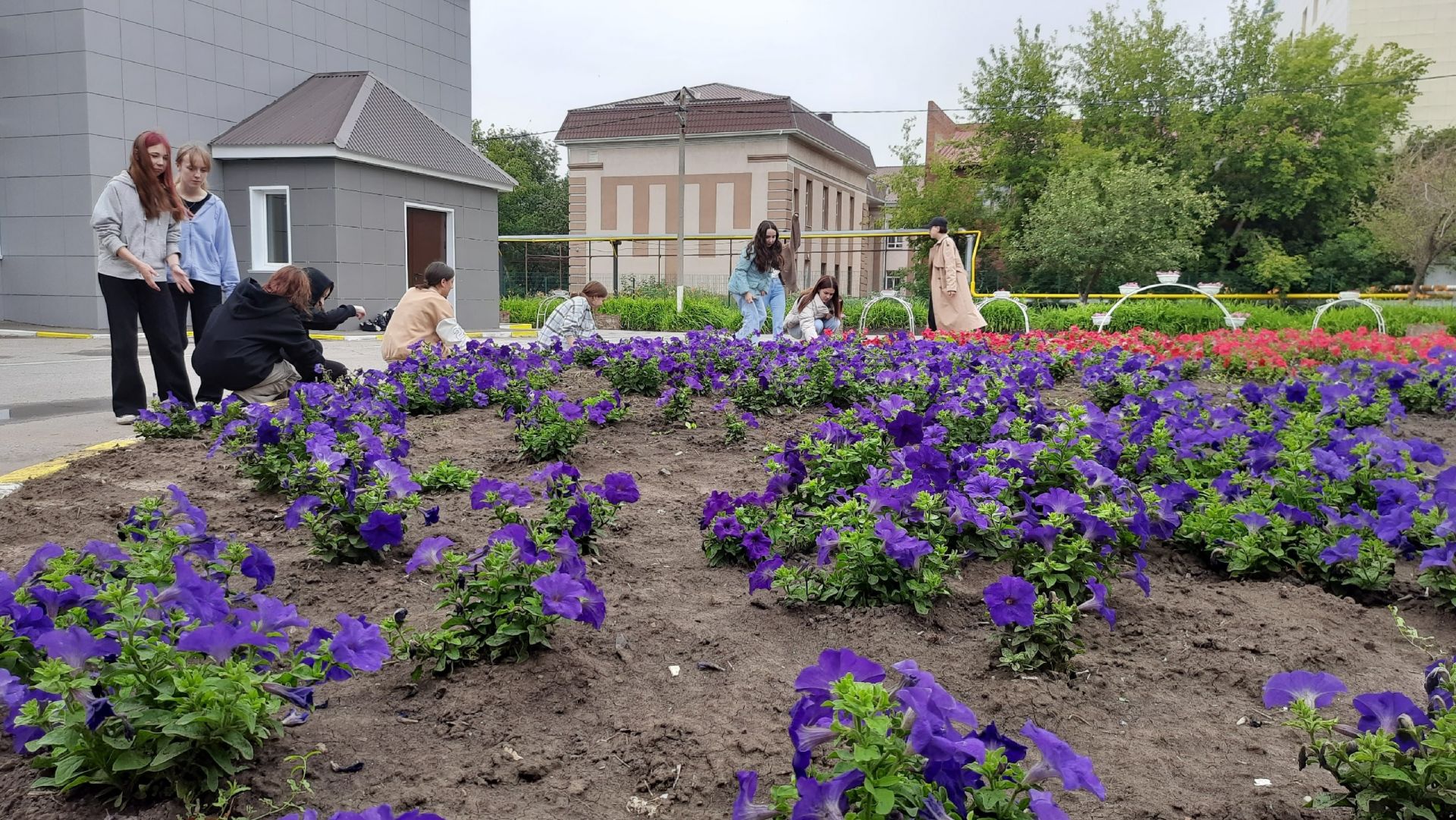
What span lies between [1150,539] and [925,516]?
999 mm

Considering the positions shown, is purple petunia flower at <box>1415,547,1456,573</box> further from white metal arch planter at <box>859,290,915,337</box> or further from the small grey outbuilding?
the small grey outbuilding

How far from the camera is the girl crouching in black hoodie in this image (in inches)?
220

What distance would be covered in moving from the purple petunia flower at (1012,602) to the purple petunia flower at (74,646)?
1.65 meters

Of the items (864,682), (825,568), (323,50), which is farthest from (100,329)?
(864,682)

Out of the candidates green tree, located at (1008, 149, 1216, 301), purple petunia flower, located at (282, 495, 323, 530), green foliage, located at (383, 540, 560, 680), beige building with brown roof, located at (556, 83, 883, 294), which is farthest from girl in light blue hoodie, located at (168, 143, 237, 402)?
beige building with brown roof, located at (556, 83, 883, 294)

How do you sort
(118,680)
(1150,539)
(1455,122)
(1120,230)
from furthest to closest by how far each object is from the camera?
(1455,122) → (1120,230) → (1150,539) → (118,680)

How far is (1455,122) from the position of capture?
43844 millimetres

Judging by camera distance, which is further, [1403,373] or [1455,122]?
[1455,122]

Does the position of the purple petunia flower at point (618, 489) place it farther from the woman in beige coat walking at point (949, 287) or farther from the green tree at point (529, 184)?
the green tree at point (529, 184)

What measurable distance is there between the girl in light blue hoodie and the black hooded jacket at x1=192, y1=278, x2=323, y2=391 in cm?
20

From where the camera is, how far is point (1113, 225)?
26.2 metres

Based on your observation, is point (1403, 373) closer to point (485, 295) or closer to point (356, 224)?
point (356, 224)

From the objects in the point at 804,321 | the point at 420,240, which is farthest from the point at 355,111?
the point at 804,321

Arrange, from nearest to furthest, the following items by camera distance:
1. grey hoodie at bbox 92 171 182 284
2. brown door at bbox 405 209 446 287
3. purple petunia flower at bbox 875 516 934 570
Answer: purple petunia flower at bbox 875 516 934 570 → grey hoodie at bbox 92 171 182 284 → brown door at bbox 405 209 446 287
